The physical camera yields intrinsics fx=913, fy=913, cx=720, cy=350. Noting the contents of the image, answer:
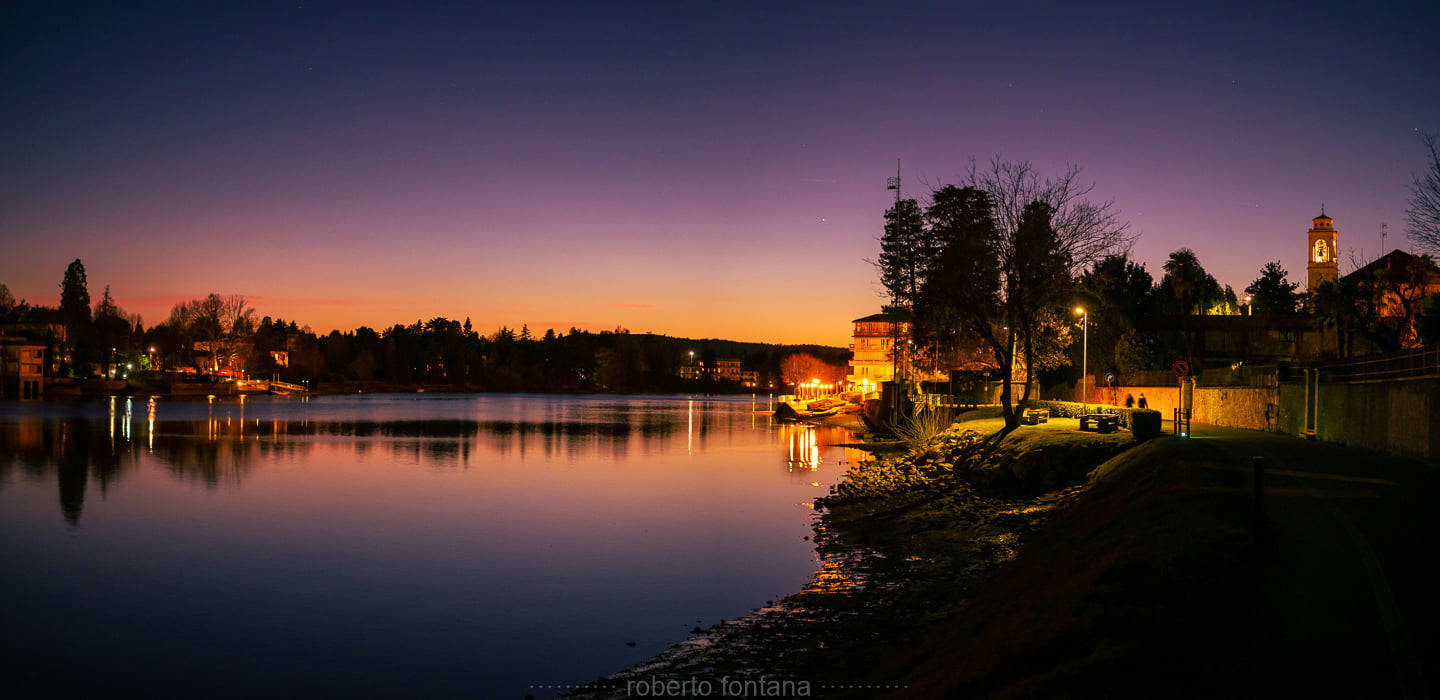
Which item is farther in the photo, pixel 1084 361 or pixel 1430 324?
pixel 1084 361

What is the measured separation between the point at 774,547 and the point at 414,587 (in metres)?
9.47

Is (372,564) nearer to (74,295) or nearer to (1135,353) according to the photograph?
(1135,353)

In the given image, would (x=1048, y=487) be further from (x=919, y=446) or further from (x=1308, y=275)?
(x=1308, y=275)

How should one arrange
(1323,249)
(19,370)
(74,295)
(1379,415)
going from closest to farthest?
(1379,415)
(1323,249)
(19,370)
(74,295)

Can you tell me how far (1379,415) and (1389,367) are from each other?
14.4ft

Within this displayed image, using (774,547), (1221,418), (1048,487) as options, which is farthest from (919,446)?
(774,547)

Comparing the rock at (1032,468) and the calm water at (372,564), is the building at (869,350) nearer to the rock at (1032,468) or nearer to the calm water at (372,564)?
the calm water at (372,564)

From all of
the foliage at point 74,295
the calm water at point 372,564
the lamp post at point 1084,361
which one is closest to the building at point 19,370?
the foliage at point 74,295

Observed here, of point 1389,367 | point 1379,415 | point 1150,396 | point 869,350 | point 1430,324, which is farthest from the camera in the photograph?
point 869,350

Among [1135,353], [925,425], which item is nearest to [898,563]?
[925,425]

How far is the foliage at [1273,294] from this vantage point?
385 feet

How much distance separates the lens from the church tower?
105188 mm

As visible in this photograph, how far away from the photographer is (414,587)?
2073cm

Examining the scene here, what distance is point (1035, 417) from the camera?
4122 centimetres
